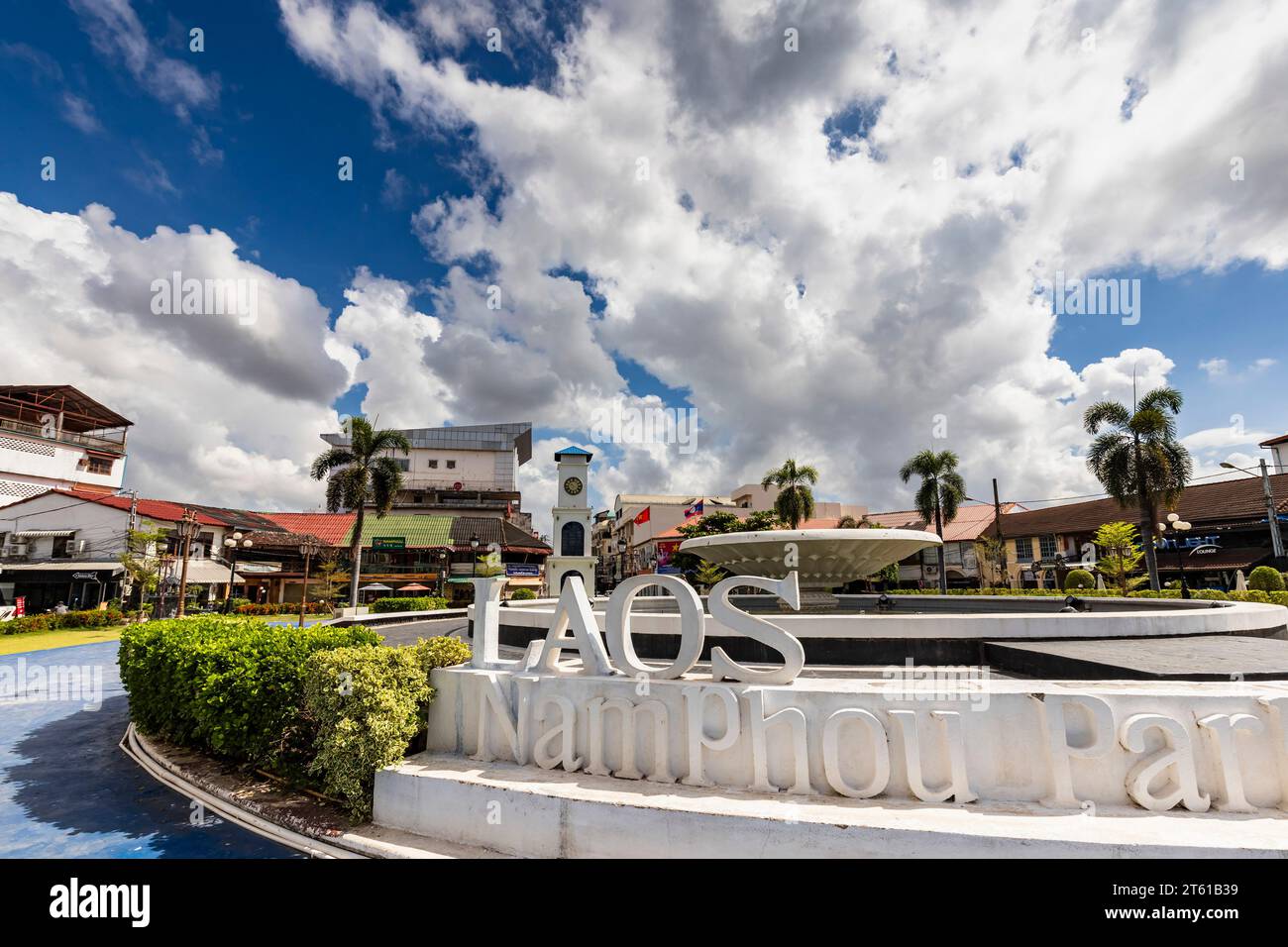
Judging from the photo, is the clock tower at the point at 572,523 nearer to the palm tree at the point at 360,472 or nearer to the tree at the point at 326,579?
the palm tree at the point at 360,472

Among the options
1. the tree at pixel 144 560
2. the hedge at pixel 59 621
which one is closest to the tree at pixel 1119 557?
the tree at pixel 144 560

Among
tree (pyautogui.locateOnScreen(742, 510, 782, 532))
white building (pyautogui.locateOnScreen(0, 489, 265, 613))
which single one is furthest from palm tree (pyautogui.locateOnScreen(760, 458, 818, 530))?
white building (pyautogui.locateOnScreen(0, 489, 265, 613))

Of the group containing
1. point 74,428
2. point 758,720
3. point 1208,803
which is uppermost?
point 74,428

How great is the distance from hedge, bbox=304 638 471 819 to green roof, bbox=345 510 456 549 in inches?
1665

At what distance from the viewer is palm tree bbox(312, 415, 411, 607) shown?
107 feet

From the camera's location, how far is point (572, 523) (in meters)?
36.5

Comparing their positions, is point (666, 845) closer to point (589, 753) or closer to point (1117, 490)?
point (589, 753)

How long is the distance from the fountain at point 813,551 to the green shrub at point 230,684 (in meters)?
6.46

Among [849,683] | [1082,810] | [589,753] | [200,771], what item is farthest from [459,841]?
[1082,810]

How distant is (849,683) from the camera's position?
224 inches

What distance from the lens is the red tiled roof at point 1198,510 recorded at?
33.0m

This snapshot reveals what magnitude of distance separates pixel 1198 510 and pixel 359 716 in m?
47.4

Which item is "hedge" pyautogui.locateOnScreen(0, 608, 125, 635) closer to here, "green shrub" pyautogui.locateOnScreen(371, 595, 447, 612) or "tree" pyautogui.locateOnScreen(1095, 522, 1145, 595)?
"green shrub" pyautogui.locateOnScreen(371, 595, 447, 612)
